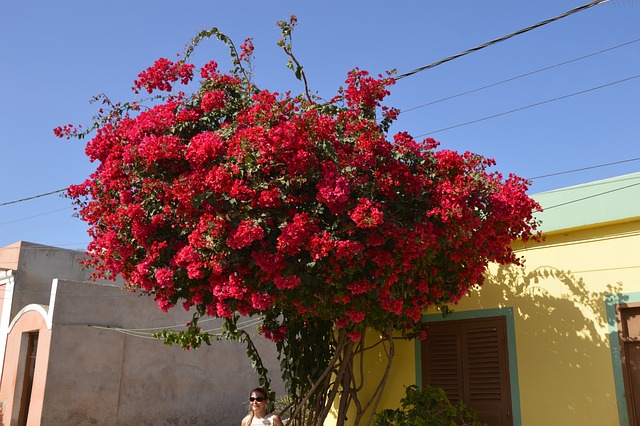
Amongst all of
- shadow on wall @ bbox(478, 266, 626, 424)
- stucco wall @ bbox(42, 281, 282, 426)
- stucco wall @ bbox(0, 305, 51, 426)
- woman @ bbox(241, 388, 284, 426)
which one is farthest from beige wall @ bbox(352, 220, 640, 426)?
stucco wall @ bbox(0, 305, 51, 426)

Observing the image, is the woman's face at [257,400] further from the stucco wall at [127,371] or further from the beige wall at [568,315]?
the stucco wall at [127,371]

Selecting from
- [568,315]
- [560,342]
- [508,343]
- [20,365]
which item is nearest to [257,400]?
[508,343]

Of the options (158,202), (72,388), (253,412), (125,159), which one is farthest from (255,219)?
(72,388)

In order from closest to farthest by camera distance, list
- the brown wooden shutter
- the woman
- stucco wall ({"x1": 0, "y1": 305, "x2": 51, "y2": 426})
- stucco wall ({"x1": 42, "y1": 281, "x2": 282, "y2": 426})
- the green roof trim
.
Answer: the green roof trim → the woman → the brown wooden shutter → stucco wall ({"x1": 0, "y1": 305, "x2": 51, "y2": 426}) → stucco wall ({"x1": 42, "y1": 281, "x2": 282, "y2": 426})

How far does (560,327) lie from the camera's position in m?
7.17

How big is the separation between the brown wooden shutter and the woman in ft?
6.61

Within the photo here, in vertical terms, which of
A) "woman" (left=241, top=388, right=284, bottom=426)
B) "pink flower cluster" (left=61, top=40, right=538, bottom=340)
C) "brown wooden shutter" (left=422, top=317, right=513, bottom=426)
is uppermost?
"pink flower cluster" (left=61, top=40, right=538, bottom=340)

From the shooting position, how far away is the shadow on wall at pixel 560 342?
6.77m

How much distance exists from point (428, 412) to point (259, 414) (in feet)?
6.07

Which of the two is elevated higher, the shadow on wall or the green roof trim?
the green roof trim

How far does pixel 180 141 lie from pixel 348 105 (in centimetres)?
166

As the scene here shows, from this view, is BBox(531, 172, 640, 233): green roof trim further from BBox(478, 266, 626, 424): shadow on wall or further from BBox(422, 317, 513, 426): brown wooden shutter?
BBox(422, 317, 513, 426): brown wooden shutter

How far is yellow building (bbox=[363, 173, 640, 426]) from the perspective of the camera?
6.70m

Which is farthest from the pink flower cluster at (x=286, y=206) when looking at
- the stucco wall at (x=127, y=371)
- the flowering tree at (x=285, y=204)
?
the stucco wall at (x=127, y=371)
